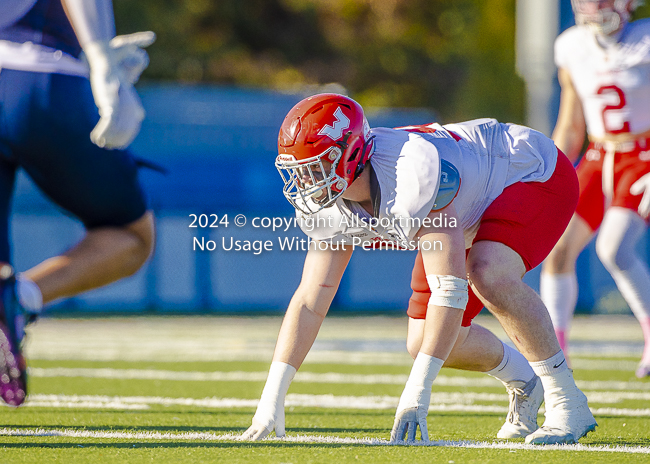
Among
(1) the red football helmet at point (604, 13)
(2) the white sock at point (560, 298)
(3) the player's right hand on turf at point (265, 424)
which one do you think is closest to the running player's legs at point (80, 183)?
(3) the player's right hand on turf at point (265, 424)

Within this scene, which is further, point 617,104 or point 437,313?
point 617,104

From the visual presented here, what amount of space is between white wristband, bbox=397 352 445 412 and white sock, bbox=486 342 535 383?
1.84 ft

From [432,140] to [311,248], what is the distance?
574 mm

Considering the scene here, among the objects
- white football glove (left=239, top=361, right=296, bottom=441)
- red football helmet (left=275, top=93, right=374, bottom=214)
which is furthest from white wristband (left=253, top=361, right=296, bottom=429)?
red football helmet (left=275, top=93, right=374, bottom=214)

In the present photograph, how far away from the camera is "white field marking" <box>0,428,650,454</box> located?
3010 millimetres

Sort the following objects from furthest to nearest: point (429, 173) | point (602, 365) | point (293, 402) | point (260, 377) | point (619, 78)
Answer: point (602, 365), point (260, 377), point (619, 78), point (293, 402), point (429, 173)

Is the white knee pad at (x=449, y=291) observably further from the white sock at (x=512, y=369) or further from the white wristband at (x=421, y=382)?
the white sock at (x=512, y=369)

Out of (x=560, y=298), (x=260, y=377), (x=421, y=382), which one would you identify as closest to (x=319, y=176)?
(x=421, y=382)

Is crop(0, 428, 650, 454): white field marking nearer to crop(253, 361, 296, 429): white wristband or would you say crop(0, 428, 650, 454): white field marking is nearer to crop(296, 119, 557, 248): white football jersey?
crop(253, 361, 296, 429): white wristband

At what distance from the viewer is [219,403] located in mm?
4242

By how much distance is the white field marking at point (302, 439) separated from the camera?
9.87ft

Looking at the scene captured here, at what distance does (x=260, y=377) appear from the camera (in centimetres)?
536

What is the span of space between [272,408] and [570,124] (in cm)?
272

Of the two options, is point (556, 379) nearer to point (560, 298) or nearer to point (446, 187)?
point (446, 187)
